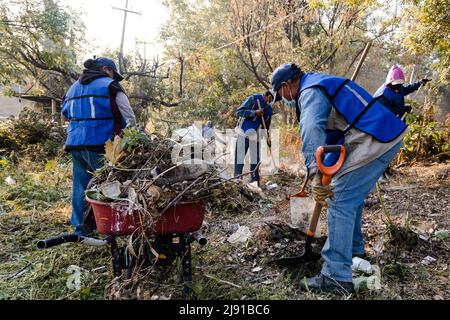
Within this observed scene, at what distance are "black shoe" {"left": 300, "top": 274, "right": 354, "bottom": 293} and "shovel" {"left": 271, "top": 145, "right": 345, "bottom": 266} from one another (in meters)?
0.25

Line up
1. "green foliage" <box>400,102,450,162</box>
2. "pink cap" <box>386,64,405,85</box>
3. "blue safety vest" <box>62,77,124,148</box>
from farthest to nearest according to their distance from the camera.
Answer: "green foliage" <box>400,102,450,162</box>
"pink cap" <box>386,64,405,85</box>
"blue safety vest" <box>62,77,124,148</box>

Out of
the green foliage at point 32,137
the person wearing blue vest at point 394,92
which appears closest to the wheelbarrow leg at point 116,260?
the person wearing blue vest at point 394,92

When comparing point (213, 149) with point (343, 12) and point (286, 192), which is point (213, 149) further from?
point (343, 12)

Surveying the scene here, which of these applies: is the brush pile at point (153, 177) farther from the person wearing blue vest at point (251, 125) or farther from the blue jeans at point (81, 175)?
the person wearing blue vest at point (251, 125)

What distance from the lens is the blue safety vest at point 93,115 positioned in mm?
3227

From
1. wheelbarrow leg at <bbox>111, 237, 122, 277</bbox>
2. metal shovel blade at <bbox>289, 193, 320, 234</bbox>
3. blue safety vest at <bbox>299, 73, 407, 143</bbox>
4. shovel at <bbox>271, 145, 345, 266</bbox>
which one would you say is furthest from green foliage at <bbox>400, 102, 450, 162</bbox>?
wheelbarrow leg at <bbox>111, 237, 122, 277</bbox>

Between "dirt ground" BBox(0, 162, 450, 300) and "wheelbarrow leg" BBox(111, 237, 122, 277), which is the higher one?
"wheelbarrow leg" BBox(111, 237, 122, 277)

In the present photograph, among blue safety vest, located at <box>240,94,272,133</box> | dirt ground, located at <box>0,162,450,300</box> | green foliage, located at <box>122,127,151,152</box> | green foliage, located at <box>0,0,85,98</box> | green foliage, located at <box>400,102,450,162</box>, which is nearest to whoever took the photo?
green foliage, located at <box>122,127,151,152</box>

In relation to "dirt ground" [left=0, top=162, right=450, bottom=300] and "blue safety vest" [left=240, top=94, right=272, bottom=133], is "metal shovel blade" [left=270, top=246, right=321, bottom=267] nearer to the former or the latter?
"dirt ground" [left=0, top=162, right=450, bottom=300]

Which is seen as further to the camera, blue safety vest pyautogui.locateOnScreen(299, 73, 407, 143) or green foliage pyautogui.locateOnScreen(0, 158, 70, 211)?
green foliage pyautogui.locateOnScreen(0, 158, 70, 211)

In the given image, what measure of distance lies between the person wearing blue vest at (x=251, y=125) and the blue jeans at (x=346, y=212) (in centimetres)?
359

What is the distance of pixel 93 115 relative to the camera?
127 inches

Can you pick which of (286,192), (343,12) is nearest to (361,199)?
(286,192)

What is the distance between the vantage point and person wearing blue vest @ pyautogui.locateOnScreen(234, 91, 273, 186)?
607 cm
